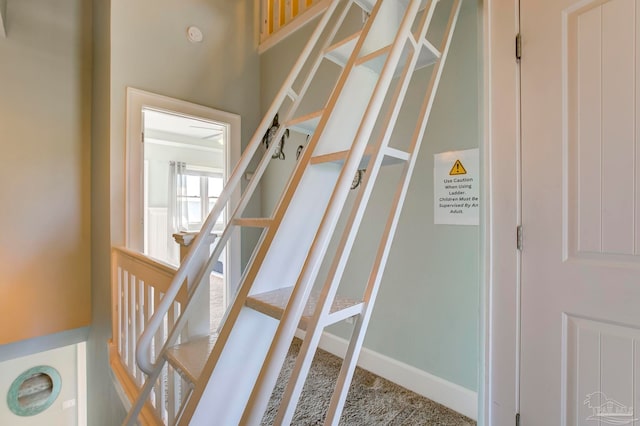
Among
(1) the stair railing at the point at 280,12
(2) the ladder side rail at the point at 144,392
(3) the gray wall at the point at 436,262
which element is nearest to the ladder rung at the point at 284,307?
(2) the ladder side rail at the point at 144,392

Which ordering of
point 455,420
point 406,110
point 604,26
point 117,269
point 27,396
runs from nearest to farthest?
point 604,26
point 455,420
point 406,110
point 117,269
point 27,396

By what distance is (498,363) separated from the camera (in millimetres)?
1147

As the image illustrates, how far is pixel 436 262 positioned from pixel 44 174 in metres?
3.08

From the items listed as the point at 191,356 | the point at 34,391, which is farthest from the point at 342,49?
the point at 34,391

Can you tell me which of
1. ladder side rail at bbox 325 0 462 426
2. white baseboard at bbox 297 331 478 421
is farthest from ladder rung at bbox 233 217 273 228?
white baseboard at bbox 297 331 478 421

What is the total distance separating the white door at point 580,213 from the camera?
2.92ft

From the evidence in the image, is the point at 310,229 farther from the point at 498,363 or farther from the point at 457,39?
the point at 457,39

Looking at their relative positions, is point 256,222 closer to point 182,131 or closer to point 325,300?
point 325,300

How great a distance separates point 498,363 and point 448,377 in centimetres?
53

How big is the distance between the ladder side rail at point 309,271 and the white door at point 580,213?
0.61 meters

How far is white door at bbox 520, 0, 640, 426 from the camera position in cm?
89

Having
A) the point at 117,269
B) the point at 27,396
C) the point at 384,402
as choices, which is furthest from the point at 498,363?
the point at 27,396

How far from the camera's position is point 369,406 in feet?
5.32

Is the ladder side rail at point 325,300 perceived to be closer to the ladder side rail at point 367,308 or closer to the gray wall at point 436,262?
the ladder side rail at point 367,308
